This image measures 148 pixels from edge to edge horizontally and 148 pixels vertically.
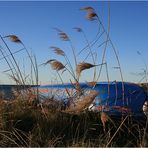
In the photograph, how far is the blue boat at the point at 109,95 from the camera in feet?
23.3

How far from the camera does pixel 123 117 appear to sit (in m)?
6.87

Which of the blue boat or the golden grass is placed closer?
the golden grass

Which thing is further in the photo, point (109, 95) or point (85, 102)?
point (109, 95)

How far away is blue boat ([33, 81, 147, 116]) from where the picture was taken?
7098mm

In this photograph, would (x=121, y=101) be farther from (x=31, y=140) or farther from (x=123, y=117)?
(x=31, y=140)

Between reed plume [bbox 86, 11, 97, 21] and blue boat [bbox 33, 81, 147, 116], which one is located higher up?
reed plume [bbox 86, 11, 97, 21]

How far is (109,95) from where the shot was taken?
7.41 m

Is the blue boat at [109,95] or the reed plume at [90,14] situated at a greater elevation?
the reed plume at [90,14]

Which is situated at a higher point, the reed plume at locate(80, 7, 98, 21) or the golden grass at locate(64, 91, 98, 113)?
the reed plume at locate(80, 7, 98, 21)

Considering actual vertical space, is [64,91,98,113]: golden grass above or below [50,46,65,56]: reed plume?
below

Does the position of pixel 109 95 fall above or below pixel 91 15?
below

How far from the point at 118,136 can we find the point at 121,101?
928 millimetres

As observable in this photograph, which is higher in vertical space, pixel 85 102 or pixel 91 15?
pixel 91 15

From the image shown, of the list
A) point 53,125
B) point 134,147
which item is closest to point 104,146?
point 134,147
